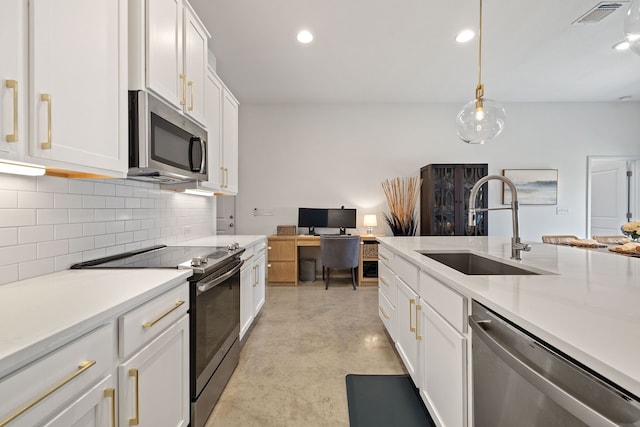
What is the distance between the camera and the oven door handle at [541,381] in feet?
1.92

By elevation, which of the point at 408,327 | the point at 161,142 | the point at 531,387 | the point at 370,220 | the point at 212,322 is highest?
the point at 161,142

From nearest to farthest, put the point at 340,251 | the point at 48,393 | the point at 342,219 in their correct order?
the point at 48,393, the point at 340,251, the point at 342,219

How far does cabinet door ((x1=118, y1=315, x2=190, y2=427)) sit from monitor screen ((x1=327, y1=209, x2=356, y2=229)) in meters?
3.63

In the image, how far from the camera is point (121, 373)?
0.97 m

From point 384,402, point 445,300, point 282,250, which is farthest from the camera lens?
point 282,250

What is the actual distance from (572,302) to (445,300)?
493 mm

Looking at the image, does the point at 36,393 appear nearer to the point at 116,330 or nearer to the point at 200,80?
the point at 116,330

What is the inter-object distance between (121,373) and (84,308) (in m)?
0.26

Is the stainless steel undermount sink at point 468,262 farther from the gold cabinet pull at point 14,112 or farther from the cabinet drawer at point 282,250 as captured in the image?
the cabinet drawer at point 282,250

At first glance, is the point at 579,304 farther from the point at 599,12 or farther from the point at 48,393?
the point at 599,12

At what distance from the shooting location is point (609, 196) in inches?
215

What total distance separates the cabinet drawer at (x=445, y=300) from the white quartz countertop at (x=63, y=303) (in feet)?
3.77

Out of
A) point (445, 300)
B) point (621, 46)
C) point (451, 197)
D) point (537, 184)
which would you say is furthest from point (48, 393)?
point (537, 184)

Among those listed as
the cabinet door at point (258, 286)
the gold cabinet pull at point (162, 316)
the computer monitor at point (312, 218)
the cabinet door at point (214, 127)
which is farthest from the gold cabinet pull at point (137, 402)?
the computer monitor at point (312, 218)
